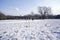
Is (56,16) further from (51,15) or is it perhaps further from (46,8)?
(46,8)

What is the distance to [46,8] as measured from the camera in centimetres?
4678

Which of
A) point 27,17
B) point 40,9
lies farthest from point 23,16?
point 40,9

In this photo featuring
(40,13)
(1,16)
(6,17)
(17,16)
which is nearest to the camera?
(1,16)

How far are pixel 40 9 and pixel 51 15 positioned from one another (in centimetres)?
713

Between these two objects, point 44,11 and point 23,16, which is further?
point 44,11

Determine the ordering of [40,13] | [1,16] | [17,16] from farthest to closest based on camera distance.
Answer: [40,13]
[17,16]
[1,16]

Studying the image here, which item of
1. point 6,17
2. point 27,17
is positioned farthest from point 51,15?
point 6,17

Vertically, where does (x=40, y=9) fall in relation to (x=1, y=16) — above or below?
above

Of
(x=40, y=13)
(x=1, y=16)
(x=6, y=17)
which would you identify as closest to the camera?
(x=1, y=16)

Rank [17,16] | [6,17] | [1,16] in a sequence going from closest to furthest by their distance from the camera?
[1,16] < [6,17] < [17,16]

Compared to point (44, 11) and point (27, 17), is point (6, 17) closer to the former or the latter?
point (27, 17)

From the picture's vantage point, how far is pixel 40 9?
46438 millimetres

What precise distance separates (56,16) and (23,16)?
15252 mm

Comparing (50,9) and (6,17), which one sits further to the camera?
(50,9)
